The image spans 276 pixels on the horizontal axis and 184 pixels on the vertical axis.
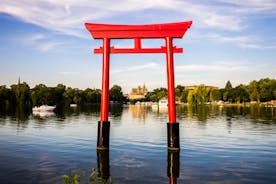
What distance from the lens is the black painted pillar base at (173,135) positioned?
14.4 m

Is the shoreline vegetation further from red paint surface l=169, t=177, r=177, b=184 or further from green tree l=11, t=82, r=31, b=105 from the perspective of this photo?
red paint surface l=169, t=177, r=177, b=184

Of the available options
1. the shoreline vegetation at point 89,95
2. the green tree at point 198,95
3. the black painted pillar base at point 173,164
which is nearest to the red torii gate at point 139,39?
the black painted pillar base at point 173,164

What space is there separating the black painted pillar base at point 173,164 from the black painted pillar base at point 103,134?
10.5ft

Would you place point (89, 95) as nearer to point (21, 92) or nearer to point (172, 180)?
point (21, 92)

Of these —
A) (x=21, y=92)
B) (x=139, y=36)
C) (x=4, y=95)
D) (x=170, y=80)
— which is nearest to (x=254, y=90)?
(x=21, y=92)

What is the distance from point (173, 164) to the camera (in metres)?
13.4

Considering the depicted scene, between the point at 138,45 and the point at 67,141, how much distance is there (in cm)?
909

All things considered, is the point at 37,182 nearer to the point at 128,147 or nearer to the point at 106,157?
the point at 106,157

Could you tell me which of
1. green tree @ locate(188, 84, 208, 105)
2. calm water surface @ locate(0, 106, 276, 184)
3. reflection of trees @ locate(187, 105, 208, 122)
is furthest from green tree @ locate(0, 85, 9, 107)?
calm water surface @ locate(0, 106, 276, 184)

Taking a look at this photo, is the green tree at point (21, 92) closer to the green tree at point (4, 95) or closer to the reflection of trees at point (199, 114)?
the green tree at point (4, 95)

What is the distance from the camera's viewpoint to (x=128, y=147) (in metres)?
18.3

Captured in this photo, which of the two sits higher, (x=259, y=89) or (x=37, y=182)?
(x=259, y=89)

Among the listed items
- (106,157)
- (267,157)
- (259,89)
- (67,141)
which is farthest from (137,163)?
(259,89)

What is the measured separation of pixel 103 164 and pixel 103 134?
204 centimetres
